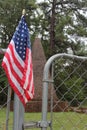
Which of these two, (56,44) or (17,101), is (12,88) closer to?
(17,101)

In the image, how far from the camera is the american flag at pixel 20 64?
1.92m

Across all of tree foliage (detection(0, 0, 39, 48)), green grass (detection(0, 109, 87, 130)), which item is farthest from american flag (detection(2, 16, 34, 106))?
tree foliage (detection(0, 0, 39, 48))

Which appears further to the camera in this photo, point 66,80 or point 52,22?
point 52,22

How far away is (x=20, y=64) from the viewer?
195 cm

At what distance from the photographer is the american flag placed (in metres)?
1.92

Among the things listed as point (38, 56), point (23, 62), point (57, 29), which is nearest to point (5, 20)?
point (57, 29)

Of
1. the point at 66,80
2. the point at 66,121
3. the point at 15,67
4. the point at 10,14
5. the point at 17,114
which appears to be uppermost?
the point at 15,67

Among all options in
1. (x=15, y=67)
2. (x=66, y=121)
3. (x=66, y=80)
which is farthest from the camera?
(x=66, y=121)

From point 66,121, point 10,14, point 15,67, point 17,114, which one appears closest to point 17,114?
point 17,114

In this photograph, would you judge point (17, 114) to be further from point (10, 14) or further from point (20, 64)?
point (10, 14)

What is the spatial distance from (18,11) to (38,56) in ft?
22.3

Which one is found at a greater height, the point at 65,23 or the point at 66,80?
the point at 66,80

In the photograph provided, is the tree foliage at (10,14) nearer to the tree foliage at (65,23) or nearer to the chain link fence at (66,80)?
the tree foliage at (65,23)

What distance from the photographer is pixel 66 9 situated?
842 inches
